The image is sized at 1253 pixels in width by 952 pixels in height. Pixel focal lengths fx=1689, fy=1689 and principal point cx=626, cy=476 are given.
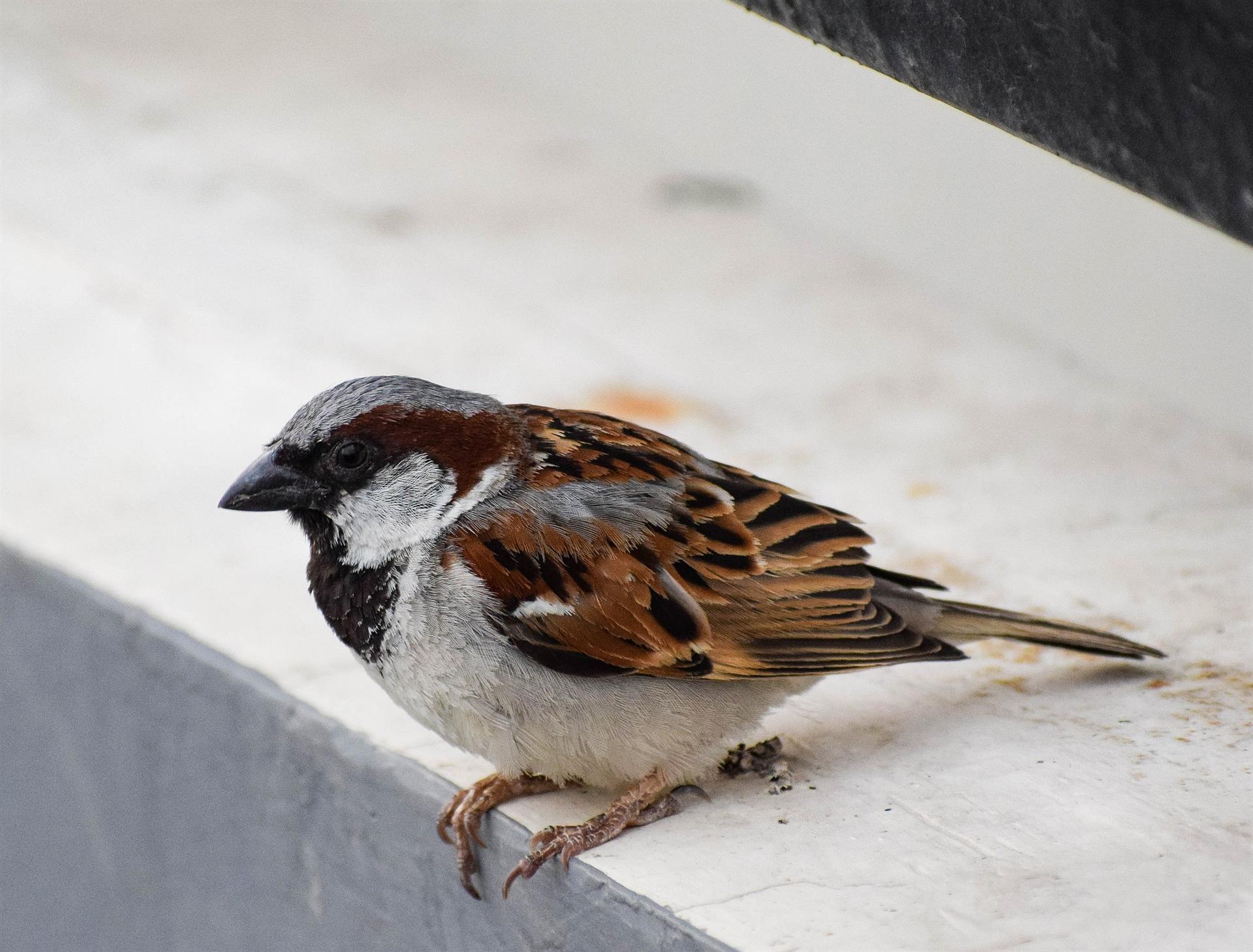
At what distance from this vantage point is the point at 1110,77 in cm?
176

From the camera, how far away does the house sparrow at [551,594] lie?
2.39 m

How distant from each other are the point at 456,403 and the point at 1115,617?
4.53ft

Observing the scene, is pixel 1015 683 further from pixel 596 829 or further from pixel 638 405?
pixel 638 405

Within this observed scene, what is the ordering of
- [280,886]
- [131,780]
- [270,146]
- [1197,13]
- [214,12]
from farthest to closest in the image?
1. [214,12]
2. [270,146]
3. [131,780]
4. [280,886]
5. [1197,13]

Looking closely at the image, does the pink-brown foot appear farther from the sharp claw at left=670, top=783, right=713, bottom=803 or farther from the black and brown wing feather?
the black and brown wing feather

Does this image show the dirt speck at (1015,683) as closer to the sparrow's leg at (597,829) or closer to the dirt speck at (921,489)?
the sparrow's leg at (597,829)

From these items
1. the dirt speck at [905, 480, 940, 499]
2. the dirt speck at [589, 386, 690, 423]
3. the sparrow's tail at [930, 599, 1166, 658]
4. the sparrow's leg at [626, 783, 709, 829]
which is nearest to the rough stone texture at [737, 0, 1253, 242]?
the sparrow's tail at [930, 599, 1166, 658]

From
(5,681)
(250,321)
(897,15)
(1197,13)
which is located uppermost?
(1197,13)

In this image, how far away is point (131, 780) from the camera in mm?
3258

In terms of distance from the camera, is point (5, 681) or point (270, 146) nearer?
point (5, 681)

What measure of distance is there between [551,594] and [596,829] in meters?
0.35

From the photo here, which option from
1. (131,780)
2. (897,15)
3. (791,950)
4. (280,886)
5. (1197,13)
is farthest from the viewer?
(131,780)

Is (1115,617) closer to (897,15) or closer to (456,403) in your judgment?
(456,403)


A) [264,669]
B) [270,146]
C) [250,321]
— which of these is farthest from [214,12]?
[264,669]
